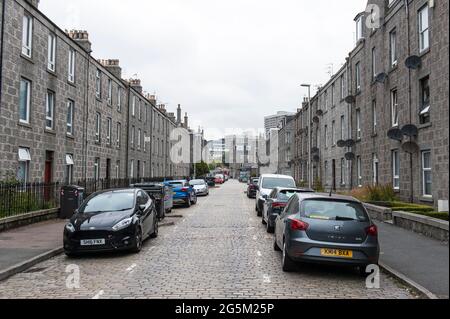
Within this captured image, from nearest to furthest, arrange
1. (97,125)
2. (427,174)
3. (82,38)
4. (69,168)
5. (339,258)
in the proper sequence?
(339,258) → (427,174) → (69,168) → (82,38) → (97,125)

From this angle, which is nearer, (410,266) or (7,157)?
(410,266)

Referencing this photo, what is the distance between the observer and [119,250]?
397 inches

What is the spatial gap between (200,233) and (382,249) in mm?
5668

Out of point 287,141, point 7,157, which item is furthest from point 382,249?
point 287,141

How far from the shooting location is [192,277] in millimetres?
7684

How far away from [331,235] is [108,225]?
199 inches

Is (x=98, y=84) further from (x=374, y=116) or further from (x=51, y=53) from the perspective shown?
(x=374, y=116)

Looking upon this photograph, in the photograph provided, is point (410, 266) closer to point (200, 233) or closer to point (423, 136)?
point (200, 233)

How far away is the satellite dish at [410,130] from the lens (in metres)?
17.3

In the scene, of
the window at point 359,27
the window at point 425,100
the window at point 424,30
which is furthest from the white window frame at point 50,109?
the window at point 359,27

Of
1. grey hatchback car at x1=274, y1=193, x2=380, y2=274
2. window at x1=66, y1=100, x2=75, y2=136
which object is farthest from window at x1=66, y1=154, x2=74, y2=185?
grey hatchback car at x1=274, y1=193, x2=380, y2=274

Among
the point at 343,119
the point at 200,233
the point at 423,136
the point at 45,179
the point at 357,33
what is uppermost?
the point at 357,33

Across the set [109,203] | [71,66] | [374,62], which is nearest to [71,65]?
[71,66]
